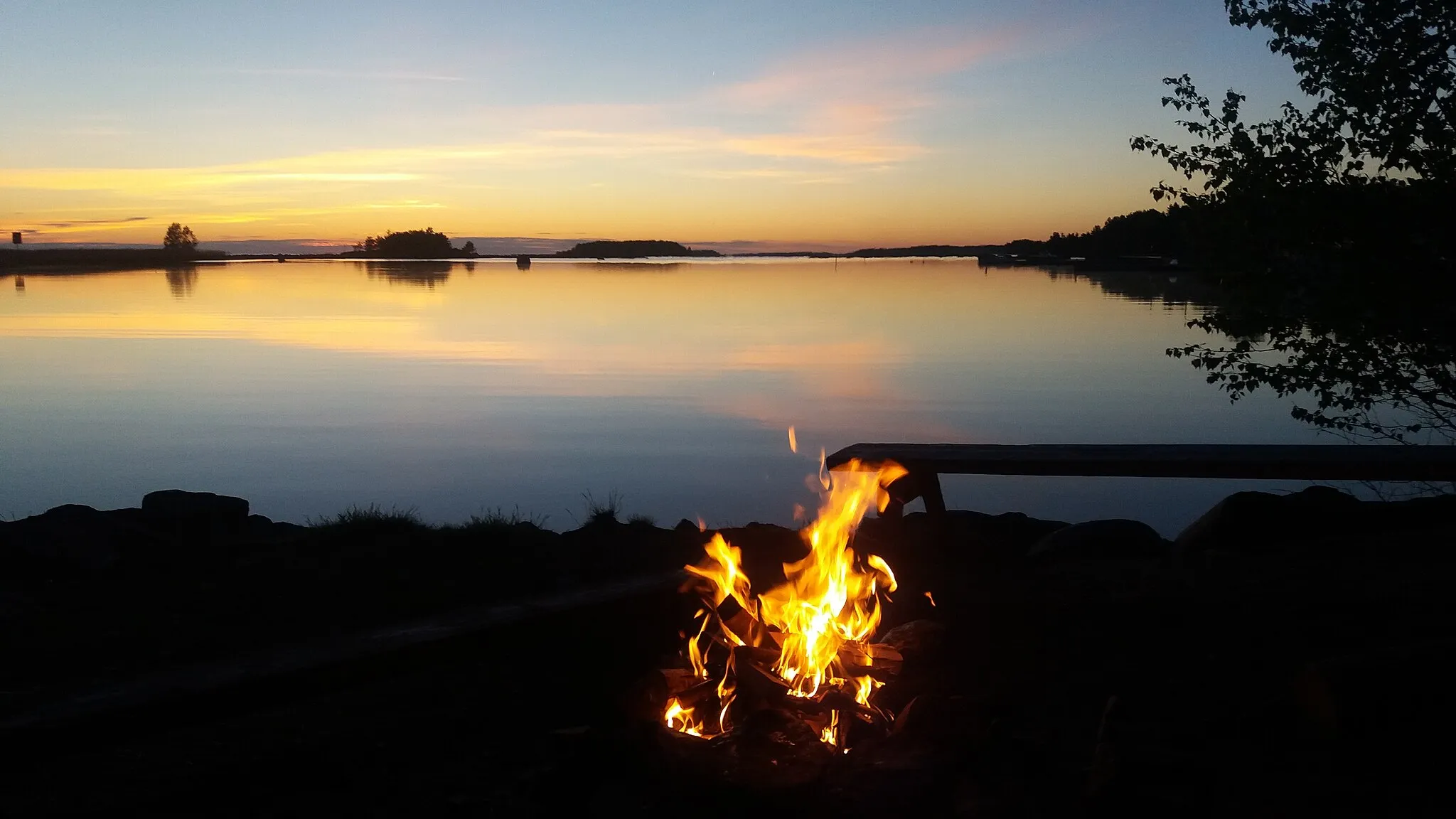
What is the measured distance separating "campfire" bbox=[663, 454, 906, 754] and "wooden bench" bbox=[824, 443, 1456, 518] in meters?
1.51

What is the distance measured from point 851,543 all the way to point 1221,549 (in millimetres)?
2474

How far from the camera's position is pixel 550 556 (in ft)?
21.8

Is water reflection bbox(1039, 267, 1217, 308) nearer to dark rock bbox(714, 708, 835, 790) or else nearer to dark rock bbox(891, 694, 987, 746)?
dark rock bbox(891, 694, 987, 746)

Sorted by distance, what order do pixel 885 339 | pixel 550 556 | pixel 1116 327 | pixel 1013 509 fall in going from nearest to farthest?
1. pixel 550 556
2. pixel 1013 509
3. pixel 885 339
4. pixel 1116 327

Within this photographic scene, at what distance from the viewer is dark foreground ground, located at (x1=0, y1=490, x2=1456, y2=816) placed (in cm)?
307

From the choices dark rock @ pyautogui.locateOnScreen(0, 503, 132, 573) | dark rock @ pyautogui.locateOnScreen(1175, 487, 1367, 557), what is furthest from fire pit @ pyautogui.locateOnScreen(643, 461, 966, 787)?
dark rock @ pyautogui.locateOnScreen(0, 503, 132, 573)

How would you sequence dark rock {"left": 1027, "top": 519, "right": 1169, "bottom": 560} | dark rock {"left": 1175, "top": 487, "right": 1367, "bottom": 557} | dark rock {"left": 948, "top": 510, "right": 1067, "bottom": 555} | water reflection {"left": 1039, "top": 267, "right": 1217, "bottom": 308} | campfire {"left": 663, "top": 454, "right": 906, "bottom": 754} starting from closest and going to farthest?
1. campfire {"left": 663, "top": 454, "right": 906, "bottom": 754}
2. dark rock {"left": 1175, "top": 487, "right": 1367, "bottom": 557}
3. dark rock {"left": 1027, "top": 519, "right": 1169, "bottom": 560}
4. dark rock {"left": 948, "top": 510, "right": 1067, "bottom": 555}
5. water reflection {"left": 1039, "top": 267, "right": 1217, "bottom": 308}

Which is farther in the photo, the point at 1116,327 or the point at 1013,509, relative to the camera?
the point at 1116,327

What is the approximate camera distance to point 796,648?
4.04m

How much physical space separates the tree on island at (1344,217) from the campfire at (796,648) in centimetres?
449

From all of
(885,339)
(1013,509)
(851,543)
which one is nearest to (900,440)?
(1013,509)

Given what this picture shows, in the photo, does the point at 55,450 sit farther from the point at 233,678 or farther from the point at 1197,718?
the point at 1197,718

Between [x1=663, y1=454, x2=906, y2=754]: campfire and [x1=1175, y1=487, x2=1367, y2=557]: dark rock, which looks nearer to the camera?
[x1=663, y1=454, x2=906, y2=754]: campfire

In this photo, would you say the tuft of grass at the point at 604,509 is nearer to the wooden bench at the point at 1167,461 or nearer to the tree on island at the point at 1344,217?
the wooden bench at the point at 1167,461
